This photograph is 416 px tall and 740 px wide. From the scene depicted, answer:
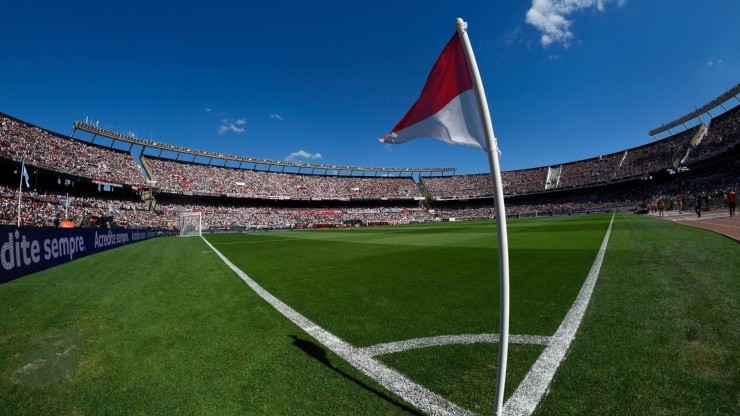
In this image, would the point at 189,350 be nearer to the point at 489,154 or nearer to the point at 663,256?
the point at 489,154

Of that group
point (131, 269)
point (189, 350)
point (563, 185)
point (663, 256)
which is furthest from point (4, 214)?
point (563, 185)

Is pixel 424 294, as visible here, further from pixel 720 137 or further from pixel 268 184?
pixel 268 184

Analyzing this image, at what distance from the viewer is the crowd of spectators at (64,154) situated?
36406 mm

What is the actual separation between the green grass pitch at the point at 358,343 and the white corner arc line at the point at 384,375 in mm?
85

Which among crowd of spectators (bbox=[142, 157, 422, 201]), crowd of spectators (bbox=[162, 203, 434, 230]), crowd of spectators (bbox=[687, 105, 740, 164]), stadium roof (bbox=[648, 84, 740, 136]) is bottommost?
crowd of spectators (bbox=[162, 203, 434, 230])

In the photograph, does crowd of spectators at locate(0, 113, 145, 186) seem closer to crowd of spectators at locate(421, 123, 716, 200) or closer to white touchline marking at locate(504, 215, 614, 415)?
white touchline marking at locate(504, 215, 614, 415)

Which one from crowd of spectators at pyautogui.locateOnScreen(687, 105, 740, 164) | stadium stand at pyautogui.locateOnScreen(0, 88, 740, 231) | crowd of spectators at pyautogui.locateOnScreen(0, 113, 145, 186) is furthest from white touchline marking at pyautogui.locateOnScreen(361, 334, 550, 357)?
crowd of spectators at pyautogui.locateOnScreen(687, 105, 740, 164)

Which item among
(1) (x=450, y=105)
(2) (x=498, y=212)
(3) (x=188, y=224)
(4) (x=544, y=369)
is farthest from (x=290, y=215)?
(2) (x=498, y=212)

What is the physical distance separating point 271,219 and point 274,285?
6327 cm

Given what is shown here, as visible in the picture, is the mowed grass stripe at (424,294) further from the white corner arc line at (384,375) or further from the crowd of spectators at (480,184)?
the crowd of spectators at (480,184)

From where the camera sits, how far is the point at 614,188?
71312 mm

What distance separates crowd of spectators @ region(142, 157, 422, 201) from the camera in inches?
2443

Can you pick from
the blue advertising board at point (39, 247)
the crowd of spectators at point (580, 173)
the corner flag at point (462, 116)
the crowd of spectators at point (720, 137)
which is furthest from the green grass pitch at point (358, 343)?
the crowd of spectators at point (720, 137)

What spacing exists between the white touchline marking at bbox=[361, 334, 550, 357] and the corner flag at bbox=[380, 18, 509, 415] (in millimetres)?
1140
